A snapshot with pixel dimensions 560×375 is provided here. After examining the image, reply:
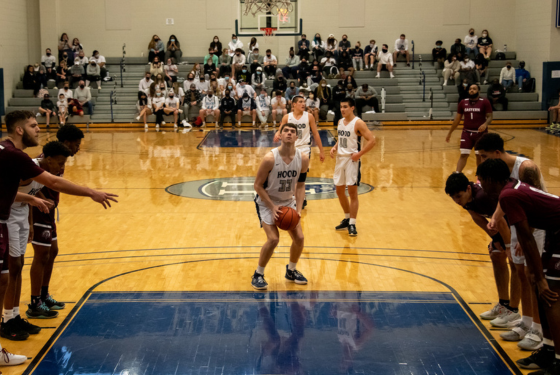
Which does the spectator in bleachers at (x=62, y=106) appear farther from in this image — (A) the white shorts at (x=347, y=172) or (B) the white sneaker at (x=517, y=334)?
(B) the white sneaker at (x=517, y=334)

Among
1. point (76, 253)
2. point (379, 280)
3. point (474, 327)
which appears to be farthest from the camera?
point (76, 253)

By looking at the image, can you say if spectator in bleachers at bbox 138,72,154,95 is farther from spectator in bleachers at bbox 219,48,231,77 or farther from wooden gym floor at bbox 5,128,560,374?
wooden gym floor at bbox 5,128,560,374

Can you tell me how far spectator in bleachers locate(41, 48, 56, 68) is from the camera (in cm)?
2544

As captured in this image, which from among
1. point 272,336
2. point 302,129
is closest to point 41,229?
point 272,336

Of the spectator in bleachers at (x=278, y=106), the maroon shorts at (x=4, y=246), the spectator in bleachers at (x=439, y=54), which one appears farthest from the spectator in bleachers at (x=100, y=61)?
the maroon shorts at (x=4, y=246)

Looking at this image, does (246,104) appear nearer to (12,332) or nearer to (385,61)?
(385,61)

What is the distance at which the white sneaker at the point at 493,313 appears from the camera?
5568mm

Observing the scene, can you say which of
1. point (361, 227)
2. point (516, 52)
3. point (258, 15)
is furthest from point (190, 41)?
point (361, 227)

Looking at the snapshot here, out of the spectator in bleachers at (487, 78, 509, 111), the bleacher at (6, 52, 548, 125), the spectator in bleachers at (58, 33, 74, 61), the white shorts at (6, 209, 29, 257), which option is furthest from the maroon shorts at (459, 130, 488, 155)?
the spectator in bleachers at (58, 33, 74, 61)

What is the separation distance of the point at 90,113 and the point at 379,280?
19.5m

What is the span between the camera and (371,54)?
25953 millimetres

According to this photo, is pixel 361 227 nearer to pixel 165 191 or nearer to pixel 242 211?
pixel 242 211

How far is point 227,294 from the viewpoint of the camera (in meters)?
6.31

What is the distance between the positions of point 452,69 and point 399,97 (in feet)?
8.69
